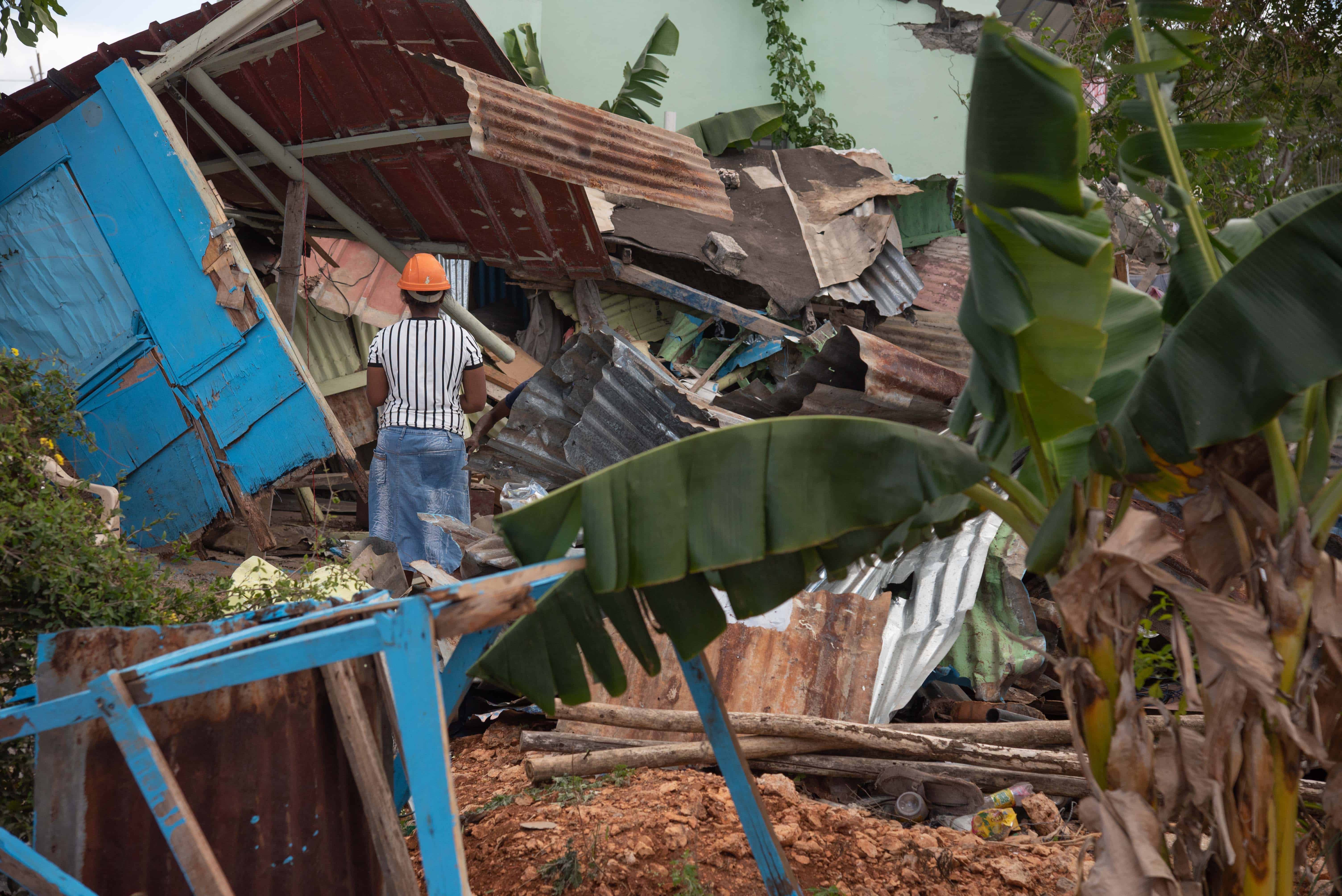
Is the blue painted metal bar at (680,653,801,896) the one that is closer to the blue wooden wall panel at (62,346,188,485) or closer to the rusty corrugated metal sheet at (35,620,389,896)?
the rusty corrugated metal sheet at (35,620,389,896)

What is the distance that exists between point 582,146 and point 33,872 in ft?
17.7

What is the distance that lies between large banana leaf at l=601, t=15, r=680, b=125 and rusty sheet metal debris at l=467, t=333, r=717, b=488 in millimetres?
4976

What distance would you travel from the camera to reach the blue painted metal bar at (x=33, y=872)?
6.70 feet

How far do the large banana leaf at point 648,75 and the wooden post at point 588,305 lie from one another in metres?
2.86

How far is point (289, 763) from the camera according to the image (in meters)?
2.49

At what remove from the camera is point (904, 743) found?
13.4ft

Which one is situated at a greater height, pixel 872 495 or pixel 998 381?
pixel 998 381

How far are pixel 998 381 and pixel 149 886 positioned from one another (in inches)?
97.0

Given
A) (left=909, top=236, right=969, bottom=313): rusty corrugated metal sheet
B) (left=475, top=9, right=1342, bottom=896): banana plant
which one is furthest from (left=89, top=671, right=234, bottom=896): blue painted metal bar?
(left=909, top=236, right=969, bottom=313): rusty corrugated metal sheet

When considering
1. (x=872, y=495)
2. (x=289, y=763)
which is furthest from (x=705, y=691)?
(x=289, y=763)

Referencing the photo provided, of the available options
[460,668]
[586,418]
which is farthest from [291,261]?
[460,668]

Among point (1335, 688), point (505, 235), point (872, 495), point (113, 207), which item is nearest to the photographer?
point (872, 495)

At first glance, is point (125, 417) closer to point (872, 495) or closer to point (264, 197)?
point (264, 197)

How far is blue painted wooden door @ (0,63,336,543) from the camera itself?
561 centimetres
